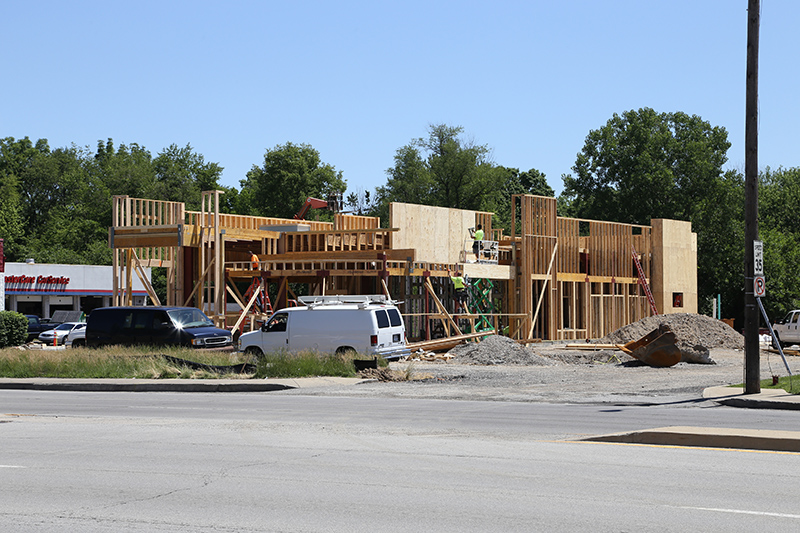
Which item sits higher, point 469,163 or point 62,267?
point 469,163

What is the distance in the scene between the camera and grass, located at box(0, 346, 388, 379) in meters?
25.1

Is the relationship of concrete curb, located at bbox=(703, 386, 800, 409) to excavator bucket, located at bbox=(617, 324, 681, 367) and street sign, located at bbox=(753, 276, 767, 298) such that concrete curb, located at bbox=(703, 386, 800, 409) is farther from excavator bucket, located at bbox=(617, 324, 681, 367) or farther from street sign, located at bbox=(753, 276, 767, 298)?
excavator bucket, located at bbox=(617, 324, 681, 367)

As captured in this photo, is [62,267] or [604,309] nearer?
[604,309]

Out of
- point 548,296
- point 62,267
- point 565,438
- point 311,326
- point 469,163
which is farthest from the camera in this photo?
Answer: point 469,163

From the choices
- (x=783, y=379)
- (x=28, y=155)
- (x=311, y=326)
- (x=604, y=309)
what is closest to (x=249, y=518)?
(x=783, y=379)

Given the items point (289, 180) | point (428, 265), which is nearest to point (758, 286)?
point (428, 265)

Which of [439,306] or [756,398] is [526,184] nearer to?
[439,306]

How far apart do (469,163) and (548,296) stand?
41.6 m

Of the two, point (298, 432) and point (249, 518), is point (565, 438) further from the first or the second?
point (249, 518)

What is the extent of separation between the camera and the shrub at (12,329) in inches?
1649

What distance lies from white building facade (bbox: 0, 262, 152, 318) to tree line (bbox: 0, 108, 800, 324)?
50.7 ft

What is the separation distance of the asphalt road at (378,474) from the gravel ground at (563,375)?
13.4 ft

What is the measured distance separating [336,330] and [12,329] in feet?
69.6

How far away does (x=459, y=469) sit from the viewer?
10648mm
